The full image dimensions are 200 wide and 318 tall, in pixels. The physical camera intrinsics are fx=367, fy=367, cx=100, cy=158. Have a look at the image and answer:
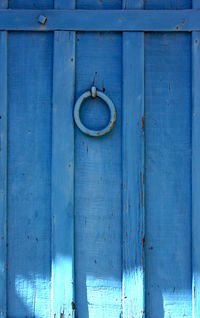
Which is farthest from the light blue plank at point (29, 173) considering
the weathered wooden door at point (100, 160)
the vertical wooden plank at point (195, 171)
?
the vertical wooden plank at point (195, 171)

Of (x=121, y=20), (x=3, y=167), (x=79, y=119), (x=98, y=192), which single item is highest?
(x=121, y=20)

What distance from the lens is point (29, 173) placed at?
1.51 meters

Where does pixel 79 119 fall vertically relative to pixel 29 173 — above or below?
above

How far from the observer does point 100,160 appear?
4.92 ft

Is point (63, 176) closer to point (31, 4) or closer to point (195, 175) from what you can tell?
point (195, 175)

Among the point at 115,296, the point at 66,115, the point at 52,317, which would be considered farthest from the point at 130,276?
the point at 66,115

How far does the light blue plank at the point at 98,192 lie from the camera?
1490 millimetres

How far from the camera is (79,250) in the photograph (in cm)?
149

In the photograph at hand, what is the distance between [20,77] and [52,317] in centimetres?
99

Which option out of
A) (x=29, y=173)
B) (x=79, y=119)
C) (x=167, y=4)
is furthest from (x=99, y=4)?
(x=29, y=173)

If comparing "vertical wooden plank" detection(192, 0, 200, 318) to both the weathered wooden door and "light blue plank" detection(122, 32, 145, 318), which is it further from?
"light blue plank" detection(122, 32, 145, 318)

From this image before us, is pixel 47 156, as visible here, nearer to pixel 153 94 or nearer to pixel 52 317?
pixel 153 94

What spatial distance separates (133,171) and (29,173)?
0.43m

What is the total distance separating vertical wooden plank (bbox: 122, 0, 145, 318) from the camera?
4.83 ft
